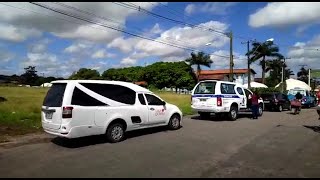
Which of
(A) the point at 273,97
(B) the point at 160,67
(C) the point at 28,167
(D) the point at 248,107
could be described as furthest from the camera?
(B) the point at 160,67

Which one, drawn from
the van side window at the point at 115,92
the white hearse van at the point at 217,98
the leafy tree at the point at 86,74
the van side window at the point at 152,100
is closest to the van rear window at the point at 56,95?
the van side window at the point at 115,92

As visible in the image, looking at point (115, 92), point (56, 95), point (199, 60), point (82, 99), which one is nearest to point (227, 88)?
point (115, 92)

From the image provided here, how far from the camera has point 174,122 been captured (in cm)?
1595

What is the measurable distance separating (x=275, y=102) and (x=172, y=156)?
69.3 ft

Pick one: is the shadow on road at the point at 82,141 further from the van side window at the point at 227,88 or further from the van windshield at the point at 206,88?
the van side window at the point at 227,88

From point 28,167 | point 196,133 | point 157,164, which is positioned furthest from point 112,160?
point 196,133

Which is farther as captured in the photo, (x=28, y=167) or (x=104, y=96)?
(x=104, y=96)

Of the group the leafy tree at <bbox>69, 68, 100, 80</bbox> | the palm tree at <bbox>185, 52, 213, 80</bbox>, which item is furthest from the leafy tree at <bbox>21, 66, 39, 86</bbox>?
the palm tree at <bbox>185, 52, 213, 80</bbox>

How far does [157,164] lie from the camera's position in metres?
9.21

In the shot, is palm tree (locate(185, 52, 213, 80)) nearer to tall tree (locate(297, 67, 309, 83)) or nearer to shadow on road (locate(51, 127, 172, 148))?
tall tree (locate(297, 67, 309, 83))

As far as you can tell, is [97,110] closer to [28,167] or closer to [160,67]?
[28,167]

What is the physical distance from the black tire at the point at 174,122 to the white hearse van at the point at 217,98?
4.47 meters

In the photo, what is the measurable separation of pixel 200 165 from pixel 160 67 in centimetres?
10048

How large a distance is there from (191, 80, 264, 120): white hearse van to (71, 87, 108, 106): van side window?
9157 millimetres
